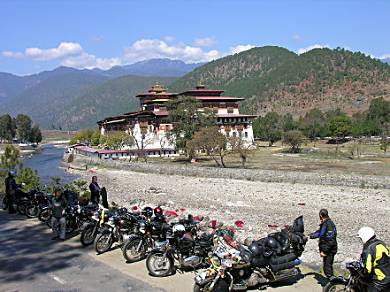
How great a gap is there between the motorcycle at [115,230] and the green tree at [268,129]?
3153 inches

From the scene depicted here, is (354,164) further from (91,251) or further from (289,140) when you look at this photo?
(91,251)

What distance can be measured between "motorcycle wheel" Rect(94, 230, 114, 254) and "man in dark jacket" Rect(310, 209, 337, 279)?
17.8 feet

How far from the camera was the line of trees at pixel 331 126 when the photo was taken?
87.4 metres

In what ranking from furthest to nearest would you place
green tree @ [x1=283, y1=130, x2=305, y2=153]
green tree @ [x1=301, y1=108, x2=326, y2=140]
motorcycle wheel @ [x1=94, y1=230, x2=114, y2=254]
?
green tree @ [x1=301, y1=108, x2=326, y2=140] < green tree @ [x1=283, y1=130, x2=305, y2=153] < motorcycle wheel @ [x1=94, y1=230, x2=114, y2=254]

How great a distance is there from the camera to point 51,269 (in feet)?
32.9

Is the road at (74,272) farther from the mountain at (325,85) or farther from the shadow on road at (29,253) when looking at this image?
the mountain at (325,85)

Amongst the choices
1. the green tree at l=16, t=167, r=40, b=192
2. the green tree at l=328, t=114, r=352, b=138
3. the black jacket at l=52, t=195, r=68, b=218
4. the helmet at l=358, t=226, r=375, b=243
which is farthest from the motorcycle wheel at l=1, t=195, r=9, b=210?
the green tree at l=328, t=114, r=352, b=138

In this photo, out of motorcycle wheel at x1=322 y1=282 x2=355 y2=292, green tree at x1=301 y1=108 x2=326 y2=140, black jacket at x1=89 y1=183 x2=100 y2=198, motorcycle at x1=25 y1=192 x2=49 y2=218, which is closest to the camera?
motorcycle wheel at x1=322 y1=282 x2=355 y2=292

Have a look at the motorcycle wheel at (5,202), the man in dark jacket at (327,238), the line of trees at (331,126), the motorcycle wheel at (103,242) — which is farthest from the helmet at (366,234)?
the line of trees at (331,126)

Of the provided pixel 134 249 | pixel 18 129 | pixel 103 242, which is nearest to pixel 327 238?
pixel 134 249

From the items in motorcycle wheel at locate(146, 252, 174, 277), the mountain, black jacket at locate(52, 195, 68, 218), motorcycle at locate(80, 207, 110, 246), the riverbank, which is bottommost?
the riverbank

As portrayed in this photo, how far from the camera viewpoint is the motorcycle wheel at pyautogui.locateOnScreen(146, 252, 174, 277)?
950 cm

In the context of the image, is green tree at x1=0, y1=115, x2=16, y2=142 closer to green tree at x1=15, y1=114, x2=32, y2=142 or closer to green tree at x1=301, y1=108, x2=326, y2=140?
green tree at x1=15, y1=114, x2=32, y2=142

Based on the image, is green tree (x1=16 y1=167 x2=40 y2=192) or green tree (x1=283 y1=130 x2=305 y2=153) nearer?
green tree (x1=16 y1=167 x2=40 y2=192)
